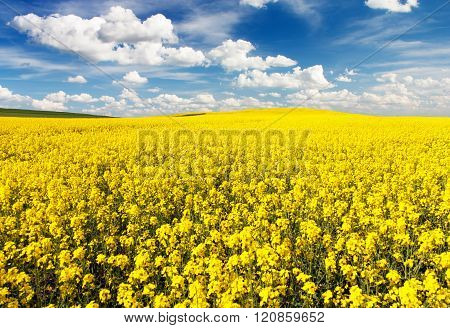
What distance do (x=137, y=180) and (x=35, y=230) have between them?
364cm

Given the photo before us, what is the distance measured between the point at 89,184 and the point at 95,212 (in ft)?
8.34

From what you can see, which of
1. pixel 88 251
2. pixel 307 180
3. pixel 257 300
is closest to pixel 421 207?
pixel 307 180

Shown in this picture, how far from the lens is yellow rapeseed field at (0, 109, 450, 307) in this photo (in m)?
4.57

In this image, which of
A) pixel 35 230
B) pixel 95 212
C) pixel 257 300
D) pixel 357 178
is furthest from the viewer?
pixel 357 178

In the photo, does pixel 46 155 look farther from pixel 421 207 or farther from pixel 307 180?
pixel 421 207

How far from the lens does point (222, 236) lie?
20.3 ft

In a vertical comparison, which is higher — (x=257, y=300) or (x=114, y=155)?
(x=114, y=155)

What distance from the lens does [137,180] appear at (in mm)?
9742

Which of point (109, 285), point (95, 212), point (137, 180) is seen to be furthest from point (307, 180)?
point (109, 285)

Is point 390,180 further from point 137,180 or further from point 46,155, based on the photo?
point 46,155

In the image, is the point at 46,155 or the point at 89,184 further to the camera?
the point at 46,155

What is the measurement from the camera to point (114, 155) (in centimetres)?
1445

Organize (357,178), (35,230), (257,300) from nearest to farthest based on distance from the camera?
(257,300)
(35,230)
(357,178)

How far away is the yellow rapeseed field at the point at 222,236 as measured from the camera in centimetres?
457
